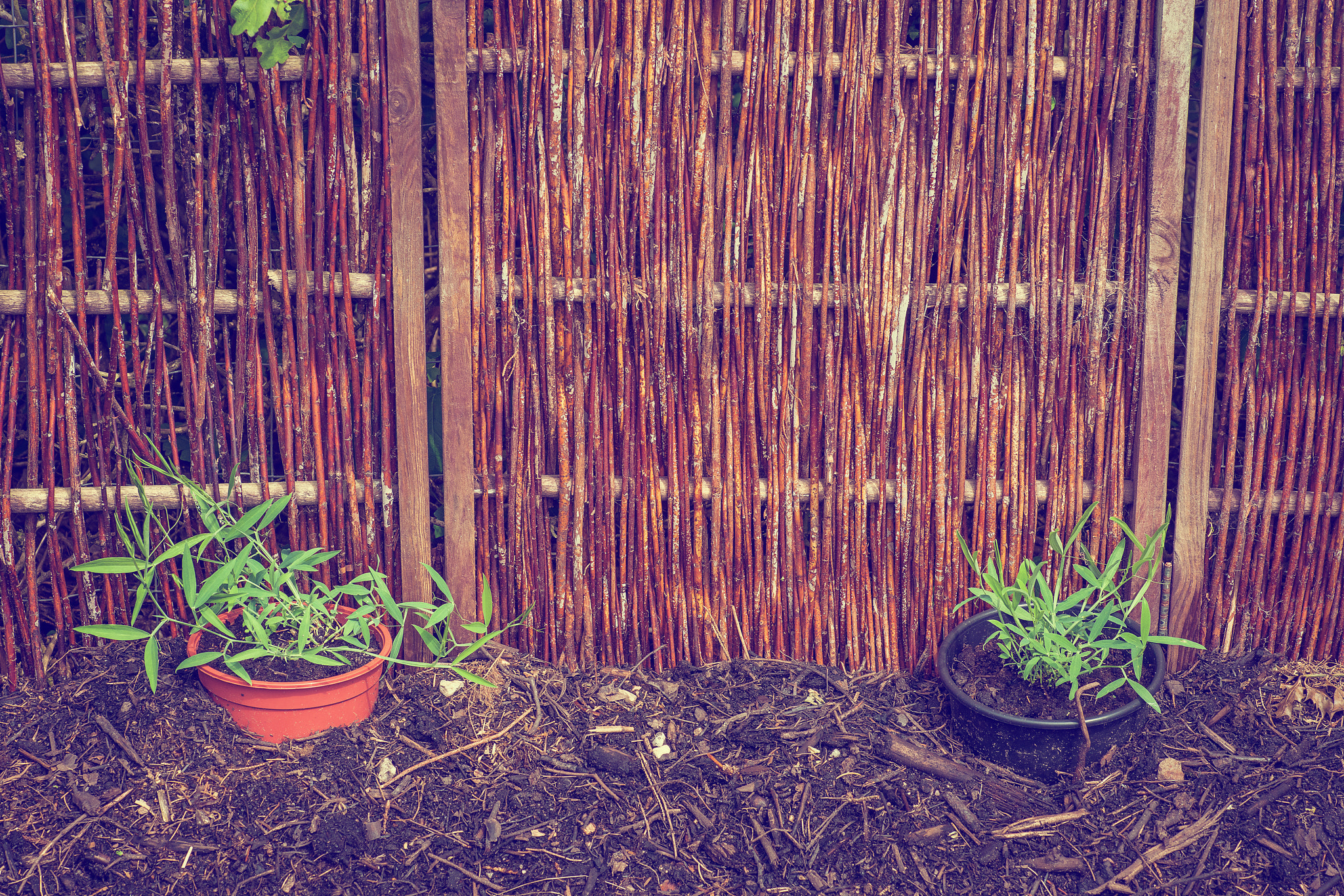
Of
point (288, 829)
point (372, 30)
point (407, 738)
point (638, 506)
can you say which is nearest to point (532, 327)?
point (638, 506)

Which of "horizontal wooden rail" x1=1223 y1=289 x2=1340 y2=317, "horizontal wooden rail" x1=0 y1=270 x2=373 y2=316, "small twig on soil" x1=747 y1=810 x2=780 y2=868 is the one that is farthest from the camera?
"horizontal wooden rail" x1=1223 y1=289 x2=1340 y2=317

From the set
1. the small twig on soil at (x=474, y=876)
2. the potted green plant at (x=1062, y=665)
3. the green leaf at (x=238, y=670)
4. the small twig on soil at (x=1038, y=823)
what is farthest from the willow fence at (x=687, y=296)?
the small twig on soil at (x=474, y=876)

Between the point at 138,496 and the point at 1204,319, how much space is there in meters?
2.71

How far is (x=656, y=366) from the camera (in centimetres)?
240

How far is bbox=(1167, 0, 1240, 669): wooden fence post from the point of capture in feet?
7.69

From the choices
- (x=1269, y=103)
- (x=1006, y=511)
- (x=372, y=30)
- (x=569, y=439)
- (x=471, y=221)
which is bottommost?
(x=1006, y=511)

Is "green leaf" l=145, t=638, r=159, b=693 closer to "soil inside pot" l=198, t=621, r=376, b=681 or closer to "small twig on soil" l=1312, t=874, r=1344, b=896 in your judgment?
"soil inside pot" l=198, t=621, r=376, b=681

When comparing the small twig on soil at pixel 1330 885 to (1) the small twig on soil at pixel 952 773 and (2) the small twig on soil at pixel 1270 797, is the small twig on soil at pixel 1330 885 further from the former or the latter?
(1) the small twig on soil at pixel 952 773

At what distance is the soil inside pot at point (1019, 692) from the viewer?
222cm

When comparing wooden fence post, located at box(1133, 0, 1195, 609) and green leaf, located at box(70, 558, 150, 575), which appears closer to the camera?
green leaf, located at box(70, 558, 150, 575)

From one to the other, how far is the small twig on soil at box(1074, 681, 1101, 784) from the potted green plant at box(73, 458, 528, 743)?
132 cm

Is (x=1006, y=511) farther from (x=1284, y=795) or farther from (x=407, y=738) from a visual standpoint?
(x=407, y=738)

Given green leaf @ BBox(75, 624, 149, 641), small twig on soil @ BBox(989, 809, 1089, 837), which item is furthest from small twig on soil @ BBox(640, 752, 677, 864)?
green leaf @ BBox(75, 624, 149, 641)

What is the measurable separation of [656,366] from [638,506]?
0.37 m
